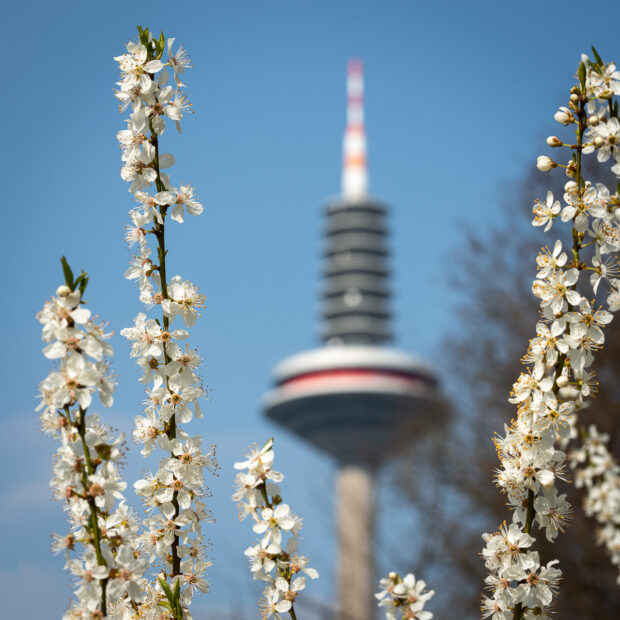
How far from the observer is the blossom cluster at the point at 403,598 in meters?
2.86

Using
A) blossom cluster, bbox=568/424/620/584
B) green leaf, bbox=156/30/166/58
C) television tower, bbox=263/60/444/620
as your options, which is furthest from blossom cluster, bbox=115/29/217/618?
television tower, bbox=263/60/444/620

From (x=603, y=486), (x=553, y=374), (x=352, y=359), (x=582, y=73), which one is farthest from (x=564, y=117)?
(x=352, y=359)

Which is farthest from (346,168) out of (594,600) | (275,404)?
(594,600)

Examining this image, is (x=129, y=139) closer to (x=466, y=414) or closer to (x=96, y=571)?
(x=96, y=571)

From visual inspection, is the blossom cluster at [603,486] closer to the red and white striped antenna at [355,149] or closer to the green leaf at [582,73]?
the green leaf at [582,73]

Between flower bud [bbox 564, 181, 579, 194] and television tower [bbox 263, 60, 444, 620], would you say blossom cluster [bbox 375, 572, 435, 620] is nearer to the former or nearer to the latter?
flower bud [bbox 564, 181, 579, 194]

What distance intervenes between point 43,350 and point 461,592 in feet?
56.3

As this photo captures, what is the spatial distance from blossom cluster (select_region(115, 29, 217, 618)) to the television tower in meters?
66.6

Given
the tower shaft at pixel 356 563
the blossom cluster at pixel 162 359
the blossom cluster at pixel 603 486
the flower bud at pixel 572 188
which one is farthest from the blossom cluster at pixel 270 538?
the tower shaft at pixel 356 563

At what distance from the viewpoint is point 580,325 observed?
283 centimetres

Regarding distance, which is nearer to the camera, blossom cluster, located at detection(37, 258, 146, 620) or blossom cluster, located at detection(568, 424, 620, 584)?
blossom cluster, located at detection(37, 258, 146, 620)

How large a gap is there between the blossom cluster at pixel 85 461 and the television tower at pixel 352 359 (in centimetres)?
Result: 6701

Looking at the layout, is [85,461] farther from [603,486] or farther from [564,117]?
[603,486]

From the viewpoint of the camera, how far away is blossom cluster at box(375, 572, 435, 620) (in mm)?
2857
